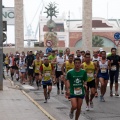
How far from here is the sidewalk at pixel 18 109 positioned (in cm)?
1252

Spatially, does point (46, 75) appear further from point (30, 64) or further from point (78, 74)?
point (30, 64)

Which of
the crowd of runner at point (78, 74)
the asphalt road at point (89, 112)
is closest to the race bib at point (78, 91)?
the crowd of runner at point (78, 74)

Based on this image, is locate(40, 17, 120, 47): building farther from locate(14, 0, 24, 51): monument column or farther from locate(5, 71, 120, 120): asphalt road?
locate(5, 71, 120, 120): asphalt road

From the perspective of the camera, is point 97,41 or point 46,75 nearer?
point 46,75

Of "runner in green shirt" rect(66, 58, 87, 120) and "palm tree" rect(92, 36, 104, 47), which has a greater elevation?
"palm tree" rect(92, 36, 104, 47)

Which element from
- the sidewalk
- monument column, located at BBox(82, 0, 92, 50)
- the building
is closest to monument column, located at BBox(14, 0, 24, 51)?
monument column, located at BBox(82, 0, 92, 50)

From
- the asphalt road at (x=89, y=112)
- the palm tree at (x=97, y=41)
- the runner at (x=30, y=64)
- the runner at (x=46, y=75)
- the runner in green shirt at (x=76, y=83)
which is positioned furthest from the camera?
the palm tree at (x=97, y=41)

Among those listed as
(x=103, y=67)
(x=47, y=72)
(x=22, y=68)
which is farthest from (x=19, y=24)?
(x=47, y=72)

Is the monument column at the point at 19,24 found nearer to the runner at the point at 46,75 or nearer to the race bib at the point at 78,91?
the runner at the point at 46,75

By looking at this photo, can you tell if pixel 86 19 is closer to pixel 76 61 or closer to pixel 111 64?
pixel 111 64

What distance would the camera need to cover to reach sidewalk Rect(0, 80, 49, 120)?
12523 millimetres

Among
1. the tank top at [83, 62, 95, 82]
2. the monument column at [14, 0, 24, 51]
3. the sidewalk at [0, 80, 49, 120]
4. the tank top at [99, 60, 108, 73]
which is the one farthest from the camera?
the monument column at [14, 0, 24, 51]

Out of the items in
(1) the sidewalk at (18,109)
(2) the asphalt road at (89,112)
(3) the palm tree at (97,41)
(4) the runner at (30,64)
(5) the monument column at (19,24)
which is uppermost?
(5) the monument column at (19,24)

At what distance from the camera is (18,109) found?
14.2m
